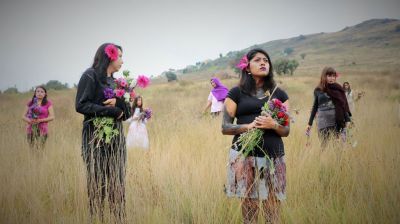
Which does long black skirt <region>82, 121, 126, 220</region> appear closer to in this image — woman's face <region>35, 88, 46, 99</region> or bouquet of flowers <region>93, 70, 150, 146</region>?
bouquet of flowers <region>93, 70, 150, 146</region>

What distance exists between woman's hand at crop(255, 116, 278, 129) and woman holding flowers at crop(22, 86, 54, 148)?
14.5 ft

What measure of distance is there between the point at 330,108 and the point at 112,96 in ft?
12.4

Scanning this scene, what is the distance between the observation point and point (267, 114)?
2.15 metres

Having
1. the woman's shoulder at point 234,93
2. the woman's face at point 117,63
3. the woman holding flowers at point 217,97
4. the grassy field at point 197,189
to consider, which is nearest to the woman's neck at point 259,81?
the woman's shoulder at point 234,93

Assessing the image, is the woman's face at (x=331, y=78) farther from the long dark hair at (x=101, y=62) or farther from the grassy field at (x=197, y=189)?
the long dark hair at (x=101, y=62)

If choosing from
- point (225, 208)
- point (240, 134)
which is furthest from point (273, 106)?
point (225, 208)

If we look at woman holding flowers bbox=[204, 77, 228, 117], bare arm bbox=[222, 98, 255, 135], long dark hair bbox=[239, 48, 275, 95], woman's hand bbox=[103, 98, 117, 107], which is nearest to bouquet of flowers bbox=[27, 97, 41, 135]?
woman's hand bbox=[103, 98, 117, 107]

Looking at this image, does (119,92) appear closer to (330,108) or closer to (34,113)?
(34,113)

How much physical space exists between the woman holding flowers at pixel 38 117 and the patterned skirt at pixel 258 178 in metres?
4.19

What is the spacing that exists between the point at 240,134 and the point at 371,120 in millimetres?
7770

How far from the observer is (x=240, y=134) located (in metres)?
2.38

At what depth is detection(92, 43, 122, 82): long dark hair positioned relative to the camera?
9.11ft

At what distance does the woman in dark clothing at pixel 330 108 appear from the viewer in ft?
15.8

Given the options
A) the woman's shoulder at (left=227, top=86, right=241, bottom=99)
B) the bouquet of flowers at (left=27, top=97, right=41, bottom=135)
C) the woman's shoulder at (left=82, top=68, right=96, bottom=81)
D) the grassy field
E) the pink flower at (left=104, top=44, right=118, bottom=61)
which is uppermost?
the pink flower at (left=104, top=44, right=118, bottom=61)
